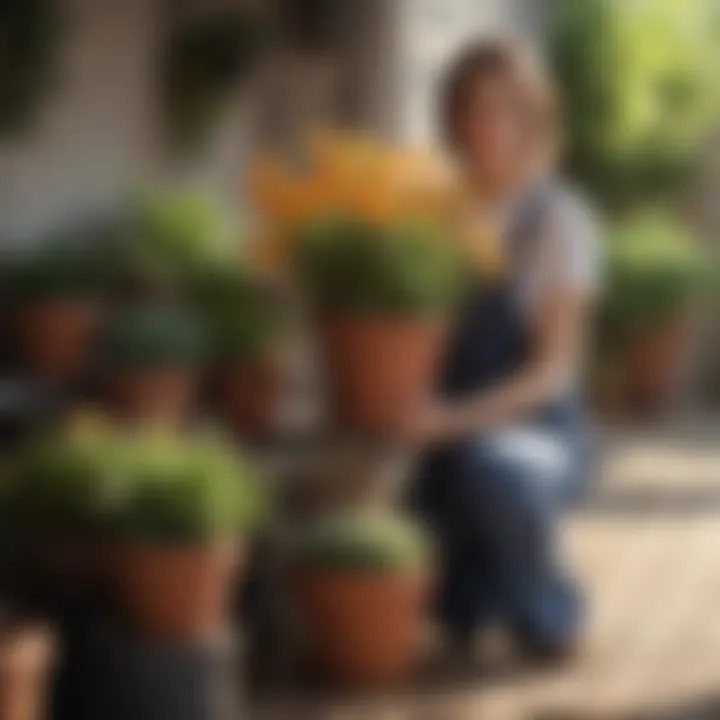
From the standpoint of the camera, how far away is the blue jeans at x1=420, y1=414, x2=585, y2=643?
245cm

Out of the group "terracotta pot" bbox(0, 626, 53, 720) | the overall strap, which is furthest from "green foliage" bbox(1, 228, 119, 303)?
"terracotta pot" bbox(0, 626, 53, 720)

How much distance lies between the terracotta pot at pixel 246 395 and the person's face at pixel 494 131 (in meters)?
0.43

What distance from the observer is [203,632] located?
6.56 ft

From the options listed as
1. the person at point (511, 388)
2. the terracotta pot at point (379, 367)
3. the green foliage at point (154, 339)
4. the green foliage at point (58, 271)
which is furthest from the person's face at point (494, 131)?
the green foliage at point (58, 271)

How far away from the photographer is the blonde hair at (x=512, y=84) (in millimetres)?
2498

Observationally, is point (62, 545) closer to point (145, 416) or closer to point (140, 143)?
point (145, 416)

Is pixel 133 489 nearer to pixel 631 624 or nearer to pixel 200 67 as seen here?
pixel 631 624

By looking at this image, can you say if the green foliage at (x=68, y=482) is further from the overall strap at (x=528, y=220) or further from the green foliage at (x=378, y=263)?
the overall strap at (x=528, y=220)

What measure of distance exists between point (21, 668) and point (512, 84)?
1183 millimetres

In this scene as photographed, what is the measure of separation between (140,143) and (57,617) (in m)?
1.25

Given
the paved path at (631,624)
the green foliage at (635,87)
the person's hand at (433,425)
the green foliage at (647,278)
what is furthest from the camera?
the green foliage at (635,87)

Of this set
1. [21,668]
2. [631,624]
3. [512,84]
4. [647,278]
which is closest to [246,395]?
[512,84]

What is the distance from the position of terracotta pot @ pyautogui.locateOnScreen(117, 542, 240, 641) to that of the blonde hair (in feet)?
2.73

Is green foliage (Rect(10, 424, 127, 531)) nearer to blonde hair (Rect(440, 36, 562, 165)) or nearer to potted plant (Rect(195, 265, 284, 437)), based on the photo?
potted plant (Rect(195, 265, 284, 437))
